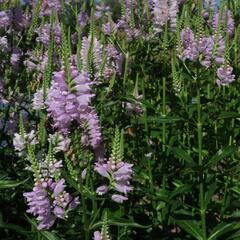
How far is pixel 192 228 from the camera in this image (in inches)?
129

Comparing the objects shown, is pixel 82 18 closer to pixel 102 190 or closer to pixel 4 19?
pixel 4 19

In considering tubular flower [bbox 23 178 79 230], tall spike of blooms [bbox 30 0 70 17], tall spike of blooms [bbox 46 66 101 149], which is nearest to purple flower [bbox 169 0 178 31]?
tall spike of blooms [bbox 30 0 70 17]

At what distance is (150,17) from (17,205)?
1976 millimetres

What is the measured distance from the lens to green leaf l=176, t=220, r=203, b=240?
326cm

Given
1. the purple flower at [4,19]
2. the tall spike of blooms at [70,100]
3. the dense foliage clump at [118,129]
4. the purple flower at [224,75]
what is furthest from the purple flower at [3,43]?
the tall spike of blooms at [70,100]

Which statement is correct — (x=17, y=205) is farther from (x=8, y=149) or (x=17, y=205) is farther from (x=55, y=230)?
(x=55, y=230)

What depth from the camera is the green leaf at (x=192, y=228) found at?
10.7 feet

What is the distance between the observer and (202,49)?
3537 mm

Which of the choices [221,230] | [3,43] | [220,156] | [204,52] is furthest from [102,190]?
[3,43]

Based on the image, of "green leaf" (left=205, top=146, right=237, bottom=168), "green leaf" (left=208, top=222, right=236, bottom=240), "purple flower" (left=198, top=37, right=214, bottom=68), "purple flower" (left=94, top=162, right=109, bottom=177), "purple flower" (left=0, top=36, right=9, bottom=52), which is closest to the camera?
"purple flower" (left=94, top=162, right=109, bottom=177)

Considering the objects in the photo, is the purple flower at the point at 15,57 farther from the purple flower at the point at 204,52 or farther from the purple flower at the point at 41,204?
the purple flower at the point at 41,204

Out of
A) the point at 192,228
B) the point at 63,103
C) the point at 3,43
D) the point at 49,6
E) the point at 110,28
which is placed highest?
the point at 49,6

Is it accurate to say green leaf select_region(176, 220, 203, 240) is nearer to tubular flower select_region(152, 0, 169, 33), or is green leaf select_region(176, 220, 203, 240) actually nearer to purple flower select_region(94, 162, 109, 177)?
purple flower select_region(94, 162, 109, 177)

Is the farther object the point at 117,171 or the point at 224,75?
the point at 224,75
